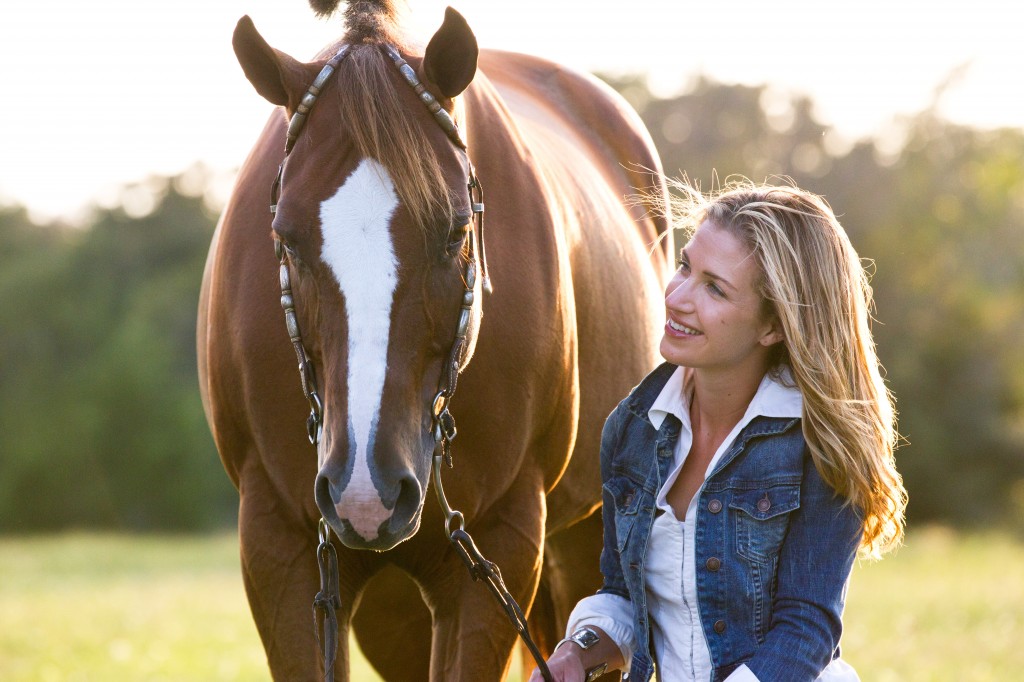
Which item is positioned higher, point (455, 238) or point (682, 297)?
point (455, 238)

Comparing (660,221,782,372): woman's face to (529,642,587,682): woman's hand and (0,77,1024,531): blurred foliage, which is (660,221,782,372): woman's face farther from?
(0,77,1024,531): blurred foliage

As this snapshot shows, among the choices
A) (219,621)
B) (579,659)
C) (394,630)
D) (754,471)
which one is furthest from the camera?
(219,621)

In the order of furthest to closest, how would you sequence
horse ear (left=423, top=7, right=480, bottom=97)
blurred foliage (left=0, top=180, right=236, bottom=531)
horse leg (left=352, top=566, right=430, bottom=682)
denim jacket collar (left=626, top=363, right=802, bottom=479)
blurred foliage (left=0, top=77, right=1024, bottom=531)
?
blurred foliage (left=0, top=180, right=236, bottom=531) → blurred foliage (left=0, top=77, right=1024, bottom=531) → horse leg (left=352, top=566, right=430, bottom=682) → horse ear (left=423, top=7, right=480, bottom=97) → denim jacket collar (left=626, top=363, right=802, bottom=479)

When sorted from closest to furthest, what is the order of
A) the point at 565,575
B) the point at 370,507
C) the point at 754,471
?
the point at 370,507, the point at 754,471, the point at 565,575

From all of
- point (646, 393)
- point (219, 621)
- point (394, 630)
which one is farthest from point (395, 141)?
point (219, 621)

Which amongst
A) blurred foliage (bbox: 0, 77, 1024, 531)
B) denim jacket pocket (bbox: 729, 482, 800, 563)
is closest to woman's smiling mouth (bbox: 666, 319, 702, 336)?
denim jacket pocket (bbox: 729, 482, 800, 563)

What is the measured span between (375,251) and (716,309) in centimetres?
76

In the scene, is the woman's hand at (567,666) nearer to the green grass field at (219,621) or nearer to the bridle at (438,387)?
the bridle at (438,387)

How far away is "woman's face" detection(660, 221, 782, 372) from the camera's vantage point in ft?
8.39

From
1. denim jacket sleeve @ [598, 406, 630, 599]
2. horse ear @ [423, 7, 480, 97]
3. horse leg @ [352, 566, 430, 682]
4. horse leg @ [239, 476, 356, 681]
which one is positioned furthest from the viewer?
horse leg @ [352, 566, 430, 682]

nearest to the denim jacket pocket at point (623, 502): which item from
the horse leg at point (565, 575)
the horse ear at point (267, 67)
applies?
the horse ear at point (267, 67)

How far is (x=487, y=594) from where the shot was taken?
9.83 ft

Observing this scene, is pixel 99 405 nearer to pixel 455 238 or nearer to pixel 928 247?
pixel 928 247

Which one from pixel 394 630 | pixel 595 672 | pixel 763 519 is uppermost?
pixel 763 519
